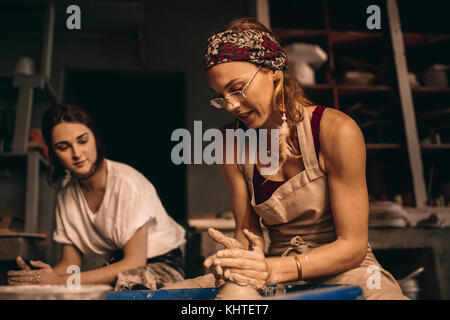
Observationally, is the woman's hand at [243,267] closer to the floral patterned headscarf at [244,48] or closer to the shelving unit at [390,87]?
the floral patterned headscarf at [244,48]

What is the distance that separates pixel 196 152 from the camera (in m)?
3.65

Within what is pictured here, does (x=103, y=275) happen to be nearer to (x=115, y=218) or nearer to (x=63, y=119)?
(x=115, y=218)

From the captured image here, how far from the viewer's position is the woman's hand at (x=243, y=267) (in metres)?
0.80

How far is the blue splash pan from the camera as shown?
2.18 ft

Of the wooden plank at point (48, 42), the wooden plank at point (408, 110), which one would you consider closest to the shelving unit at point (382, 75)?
the wooden plank at point (408, 110)

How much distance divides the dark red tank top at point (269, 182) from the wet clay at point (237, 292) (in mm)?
551

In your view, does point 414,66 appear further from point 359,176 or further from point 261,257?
point 261,257

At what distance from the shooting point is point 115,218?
177cm

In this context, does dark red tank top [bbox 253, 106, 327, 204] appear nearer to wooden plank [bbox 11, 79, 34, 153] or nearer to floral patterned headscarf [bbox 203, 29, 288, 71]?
floral patterned headscarf [bbox 203, 29, 288, 71]

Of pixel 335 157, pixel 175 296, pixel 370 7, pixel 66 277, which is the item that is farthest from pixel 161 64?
pixel 175 296

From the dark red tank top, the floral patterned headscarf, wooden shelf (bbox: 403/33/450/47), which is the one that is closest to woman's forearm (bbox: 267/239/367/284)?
the dark red tank top

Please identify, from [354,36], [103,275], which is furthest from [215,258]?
[354,36]

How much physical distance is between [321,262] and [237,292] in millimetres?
366

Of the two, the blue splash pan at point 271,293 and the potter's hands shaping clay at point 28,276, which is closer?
the blue splash pan at point 271,293
